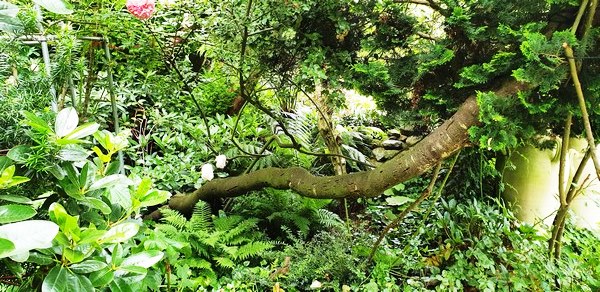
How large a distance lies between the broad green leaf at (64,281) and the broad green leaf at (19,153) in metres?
0.27

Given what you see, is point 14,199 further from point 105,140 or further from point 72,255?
point 105,140

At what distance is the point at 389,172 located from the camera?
1.63m

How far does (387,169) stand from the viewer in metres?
1.65

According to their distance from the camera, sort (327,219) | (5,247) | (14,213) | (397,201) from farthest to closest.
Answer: (397,201) < (327,219) < (14,213) < (5,247)

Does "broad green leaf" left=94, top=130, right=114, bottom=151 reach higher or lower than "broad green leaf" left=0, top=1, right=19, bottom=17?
lower

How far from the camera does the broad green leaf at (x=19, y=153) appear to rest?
88 cm

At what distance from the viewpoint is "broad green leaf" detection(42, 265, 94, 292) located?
797 millimetres

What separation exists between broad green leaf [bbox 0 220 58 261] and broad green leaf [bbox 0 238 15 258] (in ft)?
0.15

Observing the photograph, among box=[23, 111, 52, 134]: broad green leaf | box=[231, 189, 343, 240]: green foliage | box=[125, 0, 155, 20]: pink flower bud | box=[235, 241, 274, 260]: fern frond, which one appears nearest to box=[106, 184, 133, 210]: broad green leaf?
box=[23, 111, 52, 134]: broad green leaf

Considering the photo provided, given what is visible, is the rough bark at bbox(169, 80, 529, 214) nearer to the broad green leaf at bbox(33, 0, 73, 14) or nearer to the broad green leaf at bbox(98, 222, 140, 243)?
the broad green leaf at bbox(98, 222, 140, 243)

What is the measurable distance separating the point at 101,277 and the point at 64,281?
94 millimetres

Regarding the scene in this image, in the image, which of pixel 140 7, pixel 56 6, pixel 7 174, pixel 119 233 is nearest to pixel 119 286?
pixel 119 233

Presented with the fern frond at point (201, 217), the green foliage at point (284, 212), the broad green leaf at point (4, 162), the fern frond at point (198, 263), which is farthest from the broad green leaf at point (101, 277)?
the green foliage at point (284, 212)

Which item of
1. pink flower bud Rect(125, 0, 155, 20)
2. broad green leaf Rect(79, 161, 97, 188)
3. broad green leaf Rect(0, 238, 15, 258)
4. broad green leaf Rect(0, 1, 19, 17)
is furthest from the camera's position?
pink flower bud Rect(125, 0, 155, 20)
